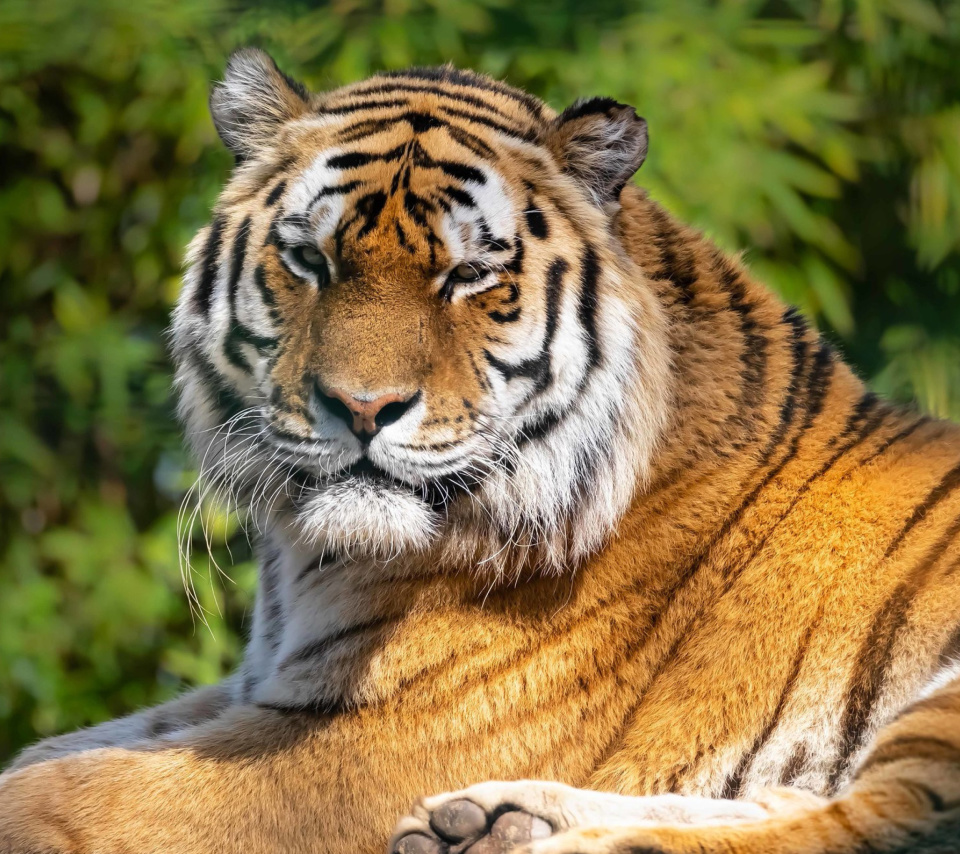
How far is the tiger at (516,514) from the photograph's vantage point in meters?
1.61

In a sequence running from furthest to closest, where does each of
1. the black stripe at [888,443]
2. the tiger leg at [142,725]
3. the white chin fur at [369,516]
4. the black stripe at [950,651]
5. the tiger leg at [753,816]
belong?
the tiger leg at [142,725] → the black stripe at [888,443] → the white chin fur at [369,516] → the black stripe at [950,651] → the tiger leg at [753,816]

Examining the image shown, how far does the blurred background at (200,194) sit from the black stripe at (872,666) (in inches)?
47.9

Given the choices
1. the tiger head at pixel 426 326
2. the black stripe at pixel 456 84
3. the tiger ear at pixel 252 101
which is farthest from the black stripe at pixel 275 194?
the black stripe at pixel 456 84

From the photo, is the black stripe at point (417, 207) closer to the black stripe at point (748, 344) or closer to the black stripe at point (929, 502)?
the black stripe at point (748, 344)

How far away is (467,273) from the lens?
1689 millimetres

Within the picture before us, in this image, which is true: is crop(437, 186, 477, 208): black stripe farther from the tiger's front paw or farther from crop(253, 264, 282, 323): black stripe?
the tiger's front paw

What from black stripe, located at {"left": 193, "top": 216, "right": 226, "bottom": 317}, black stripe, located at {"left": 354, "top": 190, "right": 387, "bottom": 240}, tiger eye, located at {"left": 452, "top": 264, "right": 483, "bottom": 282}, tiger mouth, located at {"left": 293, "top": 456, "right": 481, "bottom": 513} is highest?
black stripe, located at {"left": 354, "top": 190, "right": 387, "bottom": 240}

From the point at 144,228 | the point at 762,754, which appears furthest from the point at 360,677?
the point at 144,228

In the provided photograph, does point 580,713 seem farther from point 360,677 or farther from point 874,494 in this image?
point 874,494

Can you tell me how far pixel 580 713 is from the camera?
1.68 m

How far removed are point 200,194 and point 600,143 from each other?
1866 millimetres

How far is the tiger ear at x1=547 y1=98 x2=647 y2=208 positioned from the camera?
1.75 m

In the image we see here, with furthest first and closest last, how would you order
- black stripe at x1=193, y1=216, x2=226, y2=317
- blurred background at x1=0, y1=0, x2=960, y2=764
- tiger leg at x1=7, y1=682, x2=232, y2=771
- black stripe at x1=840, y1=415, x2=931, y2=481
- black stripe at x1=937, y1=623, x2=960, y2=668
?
1. blurred background at x1=0, y1=0, x2=960, y2=764
2. tiger leg at x1=7, y1=682, x2=232, y2=771
3. black stripe at x1=193, y1=216, x2=226, y2=317
4. black stripe at x1=840, y1=415, x2=931, y2=481
5. black stripe at x1=937, y1=623, x2=960, y2=668

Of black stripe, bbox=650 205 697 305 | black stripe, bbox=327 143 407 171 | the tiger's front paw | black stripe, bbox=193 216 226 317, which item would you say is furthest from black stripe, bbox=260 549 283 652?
black stripe, bbox=650 205 697 305
